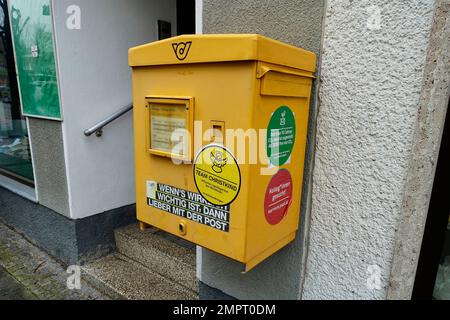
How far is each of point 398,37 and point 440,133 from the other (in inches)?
19.2

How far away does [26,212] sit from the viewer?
11.3ft

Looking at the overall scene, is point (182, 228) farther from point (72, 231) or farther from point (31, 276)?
point (31, 276)

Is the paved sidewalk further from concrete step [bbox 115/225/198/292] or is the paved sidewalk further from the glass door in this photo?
the glass door

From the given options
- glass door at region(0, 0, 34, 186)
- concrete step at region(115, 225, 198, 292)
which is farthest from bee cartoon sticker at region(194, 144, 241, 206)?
glass door at region(0, 0, 34, 186)

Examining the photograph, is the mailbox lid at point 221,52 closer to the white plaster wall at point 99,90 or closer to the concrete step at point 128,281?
the white plaster wall at point 99,90

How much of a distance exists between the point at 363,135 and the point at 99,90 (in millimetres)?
2294

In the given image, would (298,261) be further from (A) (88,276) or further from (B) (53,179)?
(B) (53,179)

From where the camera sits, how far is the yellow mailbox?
1.12m

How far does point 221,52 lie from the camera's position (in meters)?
1.12

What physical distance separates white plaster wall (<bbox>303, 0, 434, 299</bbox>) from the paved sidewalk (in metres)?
1.98

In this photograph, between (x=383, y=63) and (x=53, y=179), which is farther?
(x=53, y=179)

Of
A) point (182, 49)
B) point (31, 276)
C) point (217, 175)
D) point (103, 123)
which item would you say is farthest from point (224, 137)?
point (31, 276)

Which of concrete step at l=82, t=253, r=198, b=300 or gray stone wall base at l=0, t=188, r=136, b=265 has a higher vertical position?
gray stone wall base at l=0, t=188, r=136, b=265

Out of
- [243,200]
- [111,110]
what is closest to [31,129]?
[111,110]
